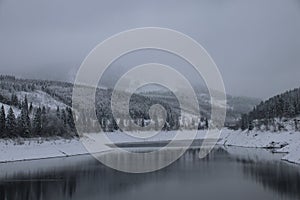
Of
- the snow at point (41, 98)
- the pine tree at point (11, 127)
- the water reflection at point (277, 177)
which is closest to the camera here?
the water reflection at point (277, 177)

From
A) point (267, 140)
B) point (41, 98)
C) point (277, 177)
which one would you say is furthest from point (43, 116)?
point (41, 98)

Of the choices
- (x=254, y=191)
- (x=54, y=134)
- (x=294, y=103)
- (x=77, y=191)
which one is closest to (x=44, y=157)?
(x=54, y=134)

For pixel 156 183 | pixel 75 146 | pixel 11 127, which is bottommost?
pixel 156 183

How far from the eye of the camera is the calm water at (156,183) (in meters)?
27.8

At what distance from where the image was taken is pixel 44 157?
60.8 m

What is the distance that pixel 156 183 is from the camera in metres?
33.8

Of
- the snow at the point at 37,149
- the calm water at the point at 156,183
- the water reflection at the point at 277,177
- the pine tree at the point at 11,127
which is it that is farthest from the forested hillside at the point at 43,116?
the water reflection at the point at 277,177

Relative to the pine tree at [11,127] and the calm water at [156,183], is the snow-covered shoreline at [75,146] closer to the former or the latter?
the pine tree at [11,127]

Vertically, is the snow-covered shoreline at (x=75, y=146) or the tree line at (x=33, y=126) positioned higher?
the tree line at (x=33, y=126)

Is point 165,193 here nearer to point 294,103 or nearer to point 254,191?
point 254,191

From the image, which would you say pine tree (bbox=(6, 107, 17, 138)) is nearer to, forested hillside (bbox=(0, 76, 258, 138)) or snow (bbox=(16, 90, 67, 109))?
forested hillside (bbox=(0, 76, 258, 138))

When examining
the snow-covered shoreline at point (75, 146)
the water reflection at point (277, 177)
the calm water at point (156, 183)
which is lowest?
the calm water at point (156, 183)

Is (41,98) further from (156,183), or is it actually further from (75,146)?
(156,183)

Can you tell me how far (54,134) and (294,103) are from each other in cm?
6238
